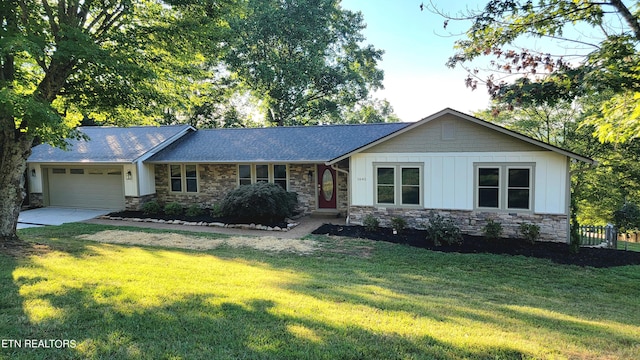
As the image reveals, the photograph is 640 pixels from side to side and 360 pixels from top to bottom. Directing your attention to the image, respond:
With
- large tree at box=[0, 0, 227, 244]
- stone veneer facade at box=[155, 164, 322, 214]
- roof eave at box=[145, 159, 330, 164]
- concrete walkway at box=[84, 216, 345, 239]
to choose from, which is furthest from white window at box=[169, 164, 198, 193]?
large tree at box=[0, 0, 227, 244]

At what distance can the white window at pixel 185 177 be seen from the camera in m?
16.9

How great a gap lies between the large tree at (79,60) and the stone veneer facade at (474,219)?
7.50 meters

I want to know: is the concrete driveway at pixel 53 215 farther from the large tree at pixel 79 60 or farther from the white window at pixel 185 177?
the large tree at pixel 79 60

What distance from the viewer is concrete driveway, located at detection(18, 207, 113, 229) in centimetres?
1421

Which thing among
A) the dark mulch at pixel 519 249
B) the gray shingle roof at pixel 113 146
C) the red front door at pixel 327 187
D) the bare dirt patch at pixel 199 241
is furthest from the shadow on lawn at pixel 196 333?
the gray shingle roof at pixel 113 146

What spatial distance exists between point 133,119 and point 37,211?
906 centimetres

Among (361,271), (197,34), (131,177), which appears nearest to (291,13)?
(131,177)

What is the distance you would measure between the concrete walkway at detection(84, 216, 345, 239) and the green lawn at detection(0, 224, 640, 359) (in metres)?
3.45

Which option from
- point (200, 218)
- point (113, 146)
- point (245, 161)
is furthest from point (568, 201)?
point (113, 146)

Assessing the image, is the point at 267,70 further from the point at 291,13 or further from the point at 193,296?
the point at 193,296

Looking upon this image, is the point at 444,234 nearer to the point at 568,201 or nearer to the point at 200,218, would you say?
the point at 568,201

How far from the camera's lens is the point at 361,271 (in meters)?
8.00

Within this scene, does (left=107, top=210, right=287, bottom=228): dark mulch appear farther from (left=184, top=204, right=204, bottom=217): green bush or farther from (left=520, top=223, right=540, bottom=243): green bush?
(left=520, top=223, right=540, bottom=243): green bush

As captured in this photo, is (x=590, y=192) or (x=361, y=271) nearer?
(x=361, y=271)
